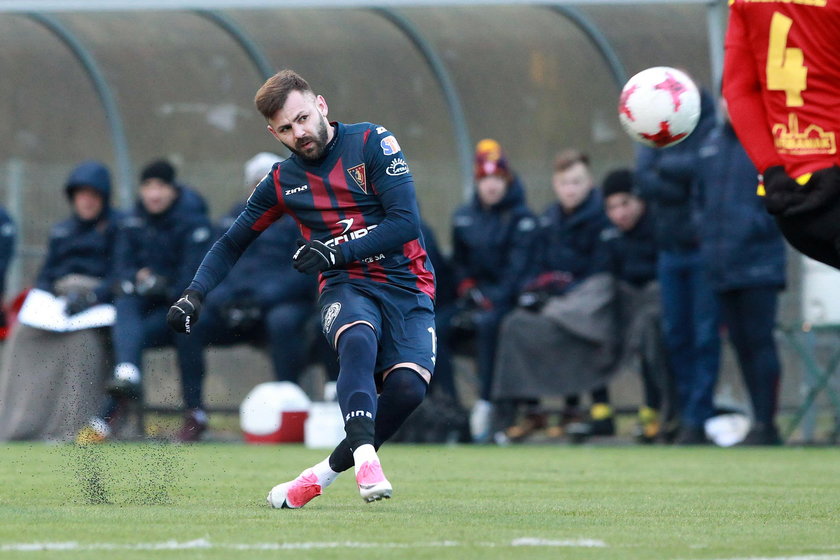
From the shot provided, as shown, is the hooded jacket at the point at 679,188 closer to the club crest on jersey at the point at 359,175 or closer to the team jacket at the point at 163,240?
the team jacket at the point at 163,240

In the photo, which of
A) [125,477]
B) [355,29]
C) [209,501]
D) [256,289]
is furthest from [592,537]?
[355,29]

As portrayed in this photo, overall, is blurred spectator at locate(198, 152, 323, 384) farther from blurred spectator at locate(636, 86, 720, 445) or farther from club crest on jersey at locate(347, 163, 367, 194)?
club crest on jersey at locate(347, 163, 367, 194)

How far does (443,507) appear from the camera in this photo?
19.4ft

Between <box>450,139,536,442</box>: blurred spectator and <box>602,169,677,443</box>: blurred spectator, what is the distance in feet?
2.39

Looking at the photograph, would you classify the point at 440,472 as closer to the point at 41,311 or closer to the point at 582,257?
the point at 582,257

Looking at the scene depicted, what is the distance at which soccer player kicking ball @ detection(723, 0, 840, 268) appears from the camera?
17.5 ft

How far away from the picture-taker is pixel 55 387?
11.9 meters

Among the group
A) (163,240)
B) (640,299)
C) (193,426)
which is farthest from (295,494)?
(163,240)

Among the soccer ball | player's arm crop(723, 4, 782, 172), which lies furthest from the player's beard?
player's arm crop(723, 4, 782, 172)

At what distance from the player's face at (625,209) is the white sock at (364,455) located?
20.4 ft

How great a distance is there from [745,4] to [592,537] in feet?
6.90

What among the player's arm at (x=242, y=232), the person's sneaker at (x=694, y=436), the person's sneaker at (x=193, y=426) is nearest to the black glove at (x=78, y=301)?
the person's sneaker at (x=193, y=426)

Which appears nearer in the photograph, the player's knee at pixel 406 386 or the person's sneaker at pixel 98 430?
the player's knee at pixel 406 386

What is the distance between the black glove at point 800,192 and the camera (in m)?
5.29
